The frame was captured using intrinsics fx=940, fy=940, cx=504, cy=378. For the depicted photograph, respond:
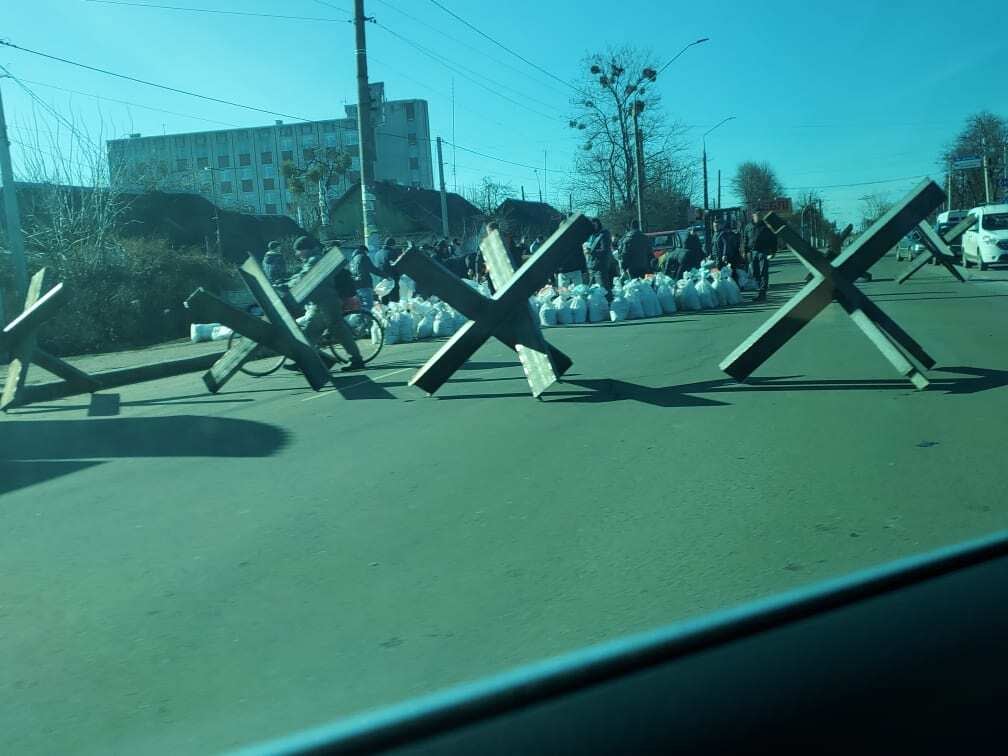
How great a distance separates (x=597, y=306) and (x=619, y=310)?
0.43 m

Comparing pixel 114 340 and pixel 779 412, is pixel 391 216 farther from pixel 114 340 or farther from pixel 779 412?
pixel 779 412

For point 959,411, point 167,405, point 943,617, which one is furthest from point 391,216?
point 943,617

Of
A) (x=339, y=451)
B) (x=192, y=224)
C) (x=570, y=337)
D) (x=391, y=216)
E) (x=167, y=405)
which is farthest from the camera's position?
(x=391, y=216)

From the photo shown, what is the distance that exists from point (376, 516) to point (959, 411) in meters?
4.90

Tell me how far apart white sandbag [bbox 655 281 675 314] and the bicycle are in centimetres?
656

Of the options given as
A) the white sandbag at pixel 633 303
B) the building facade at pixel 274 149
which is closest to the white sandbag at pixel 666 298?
the white sandbag at pixel 633 303

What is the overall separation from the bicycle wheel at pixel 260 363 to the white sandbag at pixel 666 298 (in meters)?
8.07

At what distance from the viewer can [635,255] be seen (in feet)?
66.8

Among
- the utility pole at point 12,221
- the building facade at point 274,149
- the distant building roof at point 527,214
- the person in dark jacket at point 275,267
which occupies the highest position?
the building facade at point 274,149

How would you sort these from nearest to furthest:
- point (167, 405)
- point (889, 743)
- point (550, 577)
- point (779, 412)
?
point (889, 743) → point (550, 577) → point (779, 412) → point (167, 405)

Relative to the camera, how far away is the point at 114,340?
792 inches

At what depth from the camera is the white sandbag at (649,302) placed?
60.4ft

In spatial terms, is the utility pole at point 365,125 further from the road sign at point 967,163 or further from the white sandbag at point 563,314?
the road sign at point 967,163

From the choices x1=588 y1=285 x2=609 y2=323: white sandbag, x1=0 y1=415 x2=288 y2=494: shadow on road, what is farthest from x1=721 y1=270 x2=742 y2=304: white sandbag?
x1=0 y1=415 x2=288 y2=494: shadow on road
